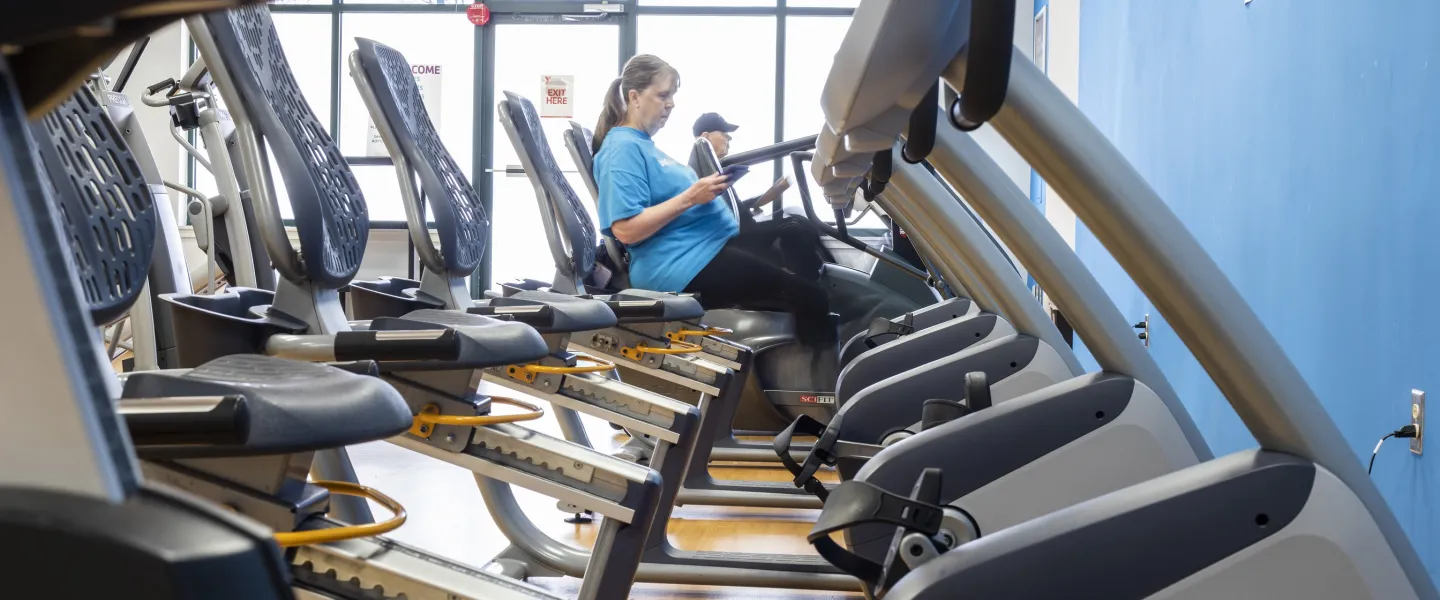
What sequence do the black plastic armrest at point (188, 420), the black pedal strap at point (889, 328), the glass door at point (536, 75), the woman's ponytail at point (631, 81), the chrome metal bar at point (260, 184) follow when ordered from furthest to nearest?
1. the glass door at point (536, 75)
2. the woman's ponytail at point (631, 81)
3. the black pedal strap at point (889, 328)
4. the chrome metal bar at point (260, 184)
5. the black plastic armrest at point (188, 420)

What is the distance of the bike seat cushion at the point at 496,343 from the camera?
4.47 feet

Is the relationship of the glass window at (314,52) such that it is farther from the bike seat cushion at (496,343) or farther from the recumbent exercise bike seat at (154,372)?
the recumbent exercise bike seat at (154,372)

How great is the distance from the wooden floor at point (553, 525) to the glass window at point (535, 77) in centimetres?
501

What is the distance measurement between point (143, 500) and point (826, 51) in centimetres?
788

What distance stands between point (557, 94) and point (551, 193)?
212 inches

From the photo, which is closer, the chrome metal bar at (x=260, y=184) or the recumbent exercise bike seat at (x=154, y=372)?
the recumbent exercise bike seat at (x=154, y=372)

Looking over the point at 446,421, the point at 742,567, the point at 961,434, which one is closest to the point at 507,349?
the point at 446,421

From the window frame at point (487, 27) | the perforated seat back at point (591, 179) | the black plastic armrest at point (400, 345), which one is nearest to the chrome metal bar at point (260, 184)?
the black plastic armrest at point (400, 345)

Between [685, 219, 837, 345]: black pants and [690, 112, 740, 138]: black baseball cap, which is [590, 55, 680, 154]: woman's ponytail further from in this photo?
[690, 112, 740, 138]: black baseball cap

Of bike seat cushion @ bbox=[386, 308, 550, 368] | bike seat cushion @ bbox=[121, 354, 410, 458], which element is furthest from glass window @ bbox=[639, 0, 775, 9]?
bike seat cushion @ bbox=[121, 354, 410, 458]

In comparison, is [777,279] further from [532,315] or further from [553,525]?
[532,315]

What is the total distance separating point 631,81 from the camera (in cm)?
340

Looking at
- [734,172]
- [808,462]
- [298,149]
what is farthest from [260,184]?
[734,172]

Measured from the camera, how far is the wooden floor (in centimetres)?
219
